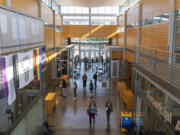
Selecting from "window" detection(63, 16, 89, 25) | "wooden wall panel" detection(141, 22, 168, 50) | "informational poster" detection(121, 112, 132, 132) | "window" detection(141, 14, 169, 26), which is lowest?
"informational poster" detection(121, 112, 132, 132)

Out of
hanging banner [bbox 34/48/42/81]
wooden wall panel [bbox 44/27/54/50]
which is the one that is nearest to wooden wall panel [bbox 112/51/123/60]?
wooden wall panel [bbox 44/27/54/50]

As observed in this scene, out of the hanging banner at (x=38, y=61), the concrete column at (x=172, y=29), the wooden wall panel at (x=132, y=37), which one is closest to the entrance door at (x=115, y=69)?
the wooden wall panel at (x=132, y=37)

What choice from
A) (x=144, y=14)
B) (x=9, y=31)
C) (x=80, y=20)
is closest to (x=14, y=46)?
(x=9, y=31)

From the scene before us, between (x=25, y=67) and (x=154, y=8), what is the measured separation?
832 cm

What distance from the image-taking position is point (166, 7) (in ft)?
29.5

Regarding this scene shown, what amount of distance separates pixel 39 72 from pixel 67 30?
2048 cm

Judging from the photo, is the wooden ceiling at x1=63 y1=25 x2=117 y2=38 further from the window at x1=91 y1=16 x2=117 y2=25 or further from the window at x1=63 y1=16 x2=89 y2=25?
the window at x1=91 y1=16 x2=117 y2=25

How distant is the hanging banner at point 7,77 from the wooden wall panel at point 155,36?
659cm

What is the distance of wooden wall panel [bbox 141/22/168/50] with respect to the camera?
29.5 ft

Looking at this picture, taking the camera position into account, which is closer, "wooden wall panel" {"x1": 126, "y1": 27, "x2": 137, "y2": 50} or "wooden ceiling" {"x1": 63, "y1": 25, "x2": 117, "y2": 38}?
"wooden wall panel" {"x1": 126, "y1": 27, "x2": 137, "y2": 50}

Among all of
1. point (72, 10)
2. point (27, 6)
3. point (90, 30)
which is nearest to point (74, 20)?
point (72, 10)

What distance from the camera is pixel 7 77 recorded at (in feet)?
14.7

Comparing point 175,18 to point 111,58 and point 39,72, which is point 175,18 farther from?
point 111,58

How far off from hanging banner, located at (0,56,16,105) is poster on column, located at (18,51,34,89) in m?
0.62
